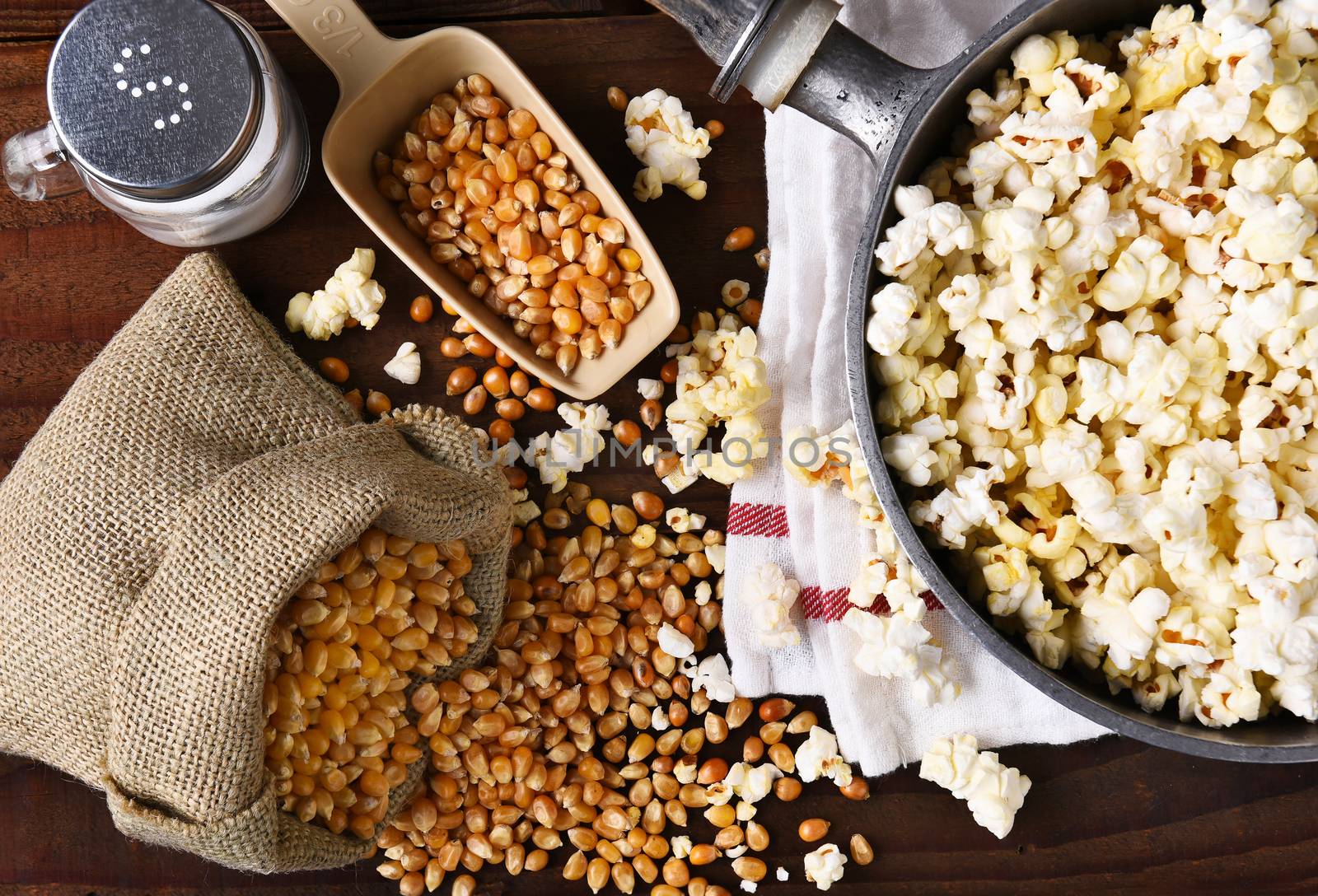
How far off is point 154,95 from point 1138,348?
3.94 ft

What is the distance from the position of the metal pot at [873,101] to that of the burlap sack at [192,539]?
0.56 metres

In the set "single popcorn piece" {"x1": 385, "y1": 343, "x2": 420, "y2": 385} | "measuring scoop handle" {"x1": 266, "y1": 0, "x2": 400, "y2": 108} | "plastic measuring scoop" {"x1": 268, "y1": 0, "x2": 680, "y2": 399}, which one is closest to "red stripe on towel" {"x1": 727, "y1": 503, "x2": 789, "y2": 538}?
"plastic measuring scoop" {"x1": 268, "y1": 0, "x2": 680, "y2": 399}

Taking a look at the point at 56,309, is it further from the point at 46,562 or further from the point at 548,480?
the point at 548,480

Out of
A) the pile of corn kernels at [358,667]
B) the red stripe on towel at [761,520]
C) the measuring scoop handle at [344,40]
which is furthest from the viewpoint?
the red stripe on towel at [761,520]

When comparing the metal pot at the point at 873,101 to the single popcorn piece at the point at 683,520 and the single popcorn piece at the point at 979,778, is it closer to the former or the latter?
the single popcorn piece at the point at 979,778

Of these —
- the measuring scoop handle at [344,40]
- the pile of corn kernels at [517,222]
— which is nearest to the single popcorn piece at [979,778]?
the pile of corn kernels at [517,222]

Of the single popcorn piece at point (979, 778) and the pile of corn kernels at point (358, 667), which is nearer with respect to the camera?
the pile of corn kernels at point (358, 667)

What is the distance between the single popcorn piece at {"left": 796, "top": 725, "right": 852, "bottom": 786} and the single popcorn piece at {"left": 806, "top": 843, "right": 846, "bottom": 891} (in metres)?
0.09

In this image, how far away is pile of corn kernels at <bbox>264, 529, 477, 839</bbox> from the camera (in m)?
1.25

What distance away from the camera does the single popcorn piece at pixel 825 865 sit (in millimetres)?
1440

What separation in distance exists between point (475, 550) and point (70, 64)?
793 mm

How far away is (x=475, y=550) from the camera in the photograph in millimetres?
1415

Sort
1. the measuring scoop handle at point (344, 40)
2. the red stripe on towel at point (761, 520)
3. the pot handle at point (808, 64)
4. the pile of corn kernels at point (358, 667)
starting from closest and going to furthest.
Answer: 1. the pot handle at point (808, 64)
2. the pile of corn kernels at point (358, 667)
3. the measuring scoop handle at point (344, 40)
4. the red stripe on towel at point (761, 520)

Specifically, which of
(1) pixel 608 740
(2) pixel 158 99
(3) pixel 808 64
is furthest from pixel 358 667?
(3) pixel 808 64
